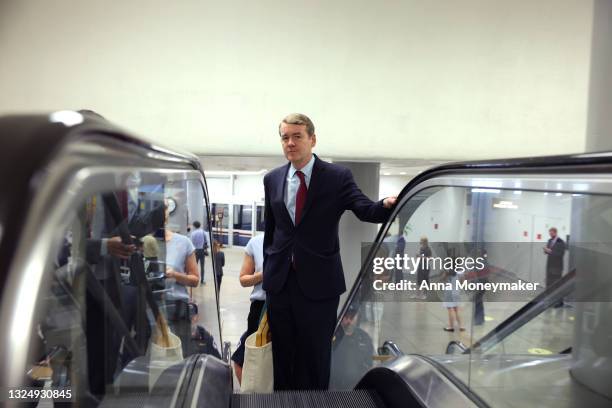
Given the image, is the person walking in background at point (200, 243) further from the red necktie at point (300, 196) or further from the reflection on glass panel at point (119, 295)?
the red necktie at point (300, 196)

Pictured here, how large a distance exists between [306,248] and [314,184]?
0.43 meters

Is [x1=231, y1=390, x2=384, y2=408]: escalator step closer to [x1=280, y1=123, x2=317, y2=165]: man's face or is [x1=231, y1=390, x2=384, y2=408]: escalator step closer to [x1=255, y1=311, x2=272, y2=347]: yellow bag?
[x1=255, y1=311, x2=272, y2=347]: yellow bag

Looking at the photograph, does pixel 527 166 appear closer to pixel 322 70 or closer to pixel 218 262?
pixel 322 70

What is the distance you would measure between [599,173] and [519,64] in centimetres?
437

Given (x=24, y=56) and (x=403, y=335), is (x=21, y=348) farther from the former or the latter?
(x=24, y=56)

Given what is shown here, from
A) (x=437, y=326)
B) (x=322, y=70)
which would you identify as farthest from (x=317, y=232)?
(x=322, y=70)

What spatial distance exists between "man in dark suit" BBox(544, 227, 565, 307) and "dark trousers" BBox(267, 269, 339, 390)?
1.39 m

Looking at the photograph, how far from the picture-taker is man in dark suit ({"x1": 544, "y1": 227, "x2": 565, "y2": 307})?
1.95 metres

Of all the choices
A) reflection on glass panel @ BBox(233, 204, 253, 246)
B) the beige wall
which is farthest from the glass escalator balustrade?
reflection on glass panel @ BBox(233, 204, 253, 246)

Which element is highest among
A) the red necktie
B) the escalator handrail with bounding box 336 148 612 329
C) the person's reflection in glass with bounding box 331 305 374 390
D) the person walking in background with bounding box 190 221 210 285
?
the escalator handrail with bounding box 336 148 612 329

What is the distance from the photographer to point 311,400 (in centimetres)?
245

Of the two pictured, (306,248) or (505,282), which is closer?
(505,282)

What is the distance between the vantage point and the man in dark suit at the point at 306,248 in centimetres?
296

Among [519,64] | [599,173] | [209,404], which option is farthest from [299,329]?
[519,64]
